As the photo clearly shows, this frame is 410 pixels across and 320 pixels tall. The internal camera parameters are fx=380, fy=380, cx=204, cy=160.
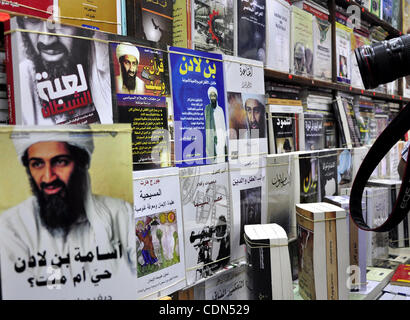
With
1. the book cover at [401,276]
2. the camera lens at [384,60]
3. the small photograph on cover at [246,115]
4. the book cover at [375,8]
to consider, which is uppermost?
the book cover at [375,8]

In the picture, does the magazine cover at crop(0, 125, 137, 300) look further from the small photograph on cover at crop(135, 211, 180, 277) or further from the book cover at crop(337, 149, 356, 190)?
the book cover at crop(337, 149, 356, 190)

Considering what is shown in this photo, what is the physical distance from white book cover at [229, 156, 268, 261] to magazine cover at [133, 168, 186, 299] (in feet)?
0.79

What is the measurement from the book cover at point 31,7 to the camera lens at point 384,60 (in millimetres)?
700

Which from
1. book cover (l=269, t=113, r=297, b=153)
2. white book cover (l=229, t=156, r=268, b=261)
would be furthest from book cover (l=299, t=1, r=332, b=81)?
white book cover (l=229, t=156, r=268, b=261)

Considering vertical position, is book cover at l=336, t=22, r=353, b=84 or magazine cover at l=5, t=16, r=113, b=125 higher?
book cover at l=336, t=22, r=353, b=84

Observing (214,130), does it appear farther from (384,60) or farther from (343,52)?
(343,52)

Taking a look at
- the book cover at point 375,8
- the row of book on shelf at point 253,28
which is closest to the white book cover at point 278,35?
the row of book on shelf at point 253,28

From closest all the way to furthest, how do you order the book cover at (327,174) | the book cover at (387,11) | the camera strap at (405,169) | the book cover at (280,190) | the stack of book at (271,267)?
the camera strap at (405,169), the stack of book at (271,267), the book cover at (280,190), the book cover at (327,174), the book cover at (387,11)

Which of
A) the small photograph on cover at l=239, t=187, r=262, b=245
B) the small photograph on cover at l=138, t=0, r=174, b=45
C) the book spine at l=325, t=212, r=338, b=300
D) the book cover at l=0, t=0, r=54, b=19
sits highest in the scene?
the small photograph on cover at l=138, t=0, r=174, b=45

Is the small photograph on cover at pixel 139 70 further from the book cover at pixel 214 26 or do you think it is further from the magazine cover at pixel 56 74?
the book cover at pixel 214 26

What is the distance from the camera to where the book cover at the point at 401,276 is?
5.08ft

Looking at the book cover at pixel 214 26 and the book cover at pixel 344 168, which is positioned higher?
the book cover at pixel 214 26

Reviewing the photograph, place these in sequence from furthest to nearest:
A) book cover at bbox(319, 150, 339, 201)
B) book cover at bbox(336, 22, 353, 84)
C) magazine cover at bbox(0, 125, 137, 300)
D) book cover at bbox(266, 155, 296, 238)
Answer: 1. book cover at bbox(336, 22, 353, 84)
2. book cover at bbox(319, 150, 339, 201)
3. book cover at bbox(266, 155, 296, 238)
4. magazine cover at bbox(0, 125, 137, 300)

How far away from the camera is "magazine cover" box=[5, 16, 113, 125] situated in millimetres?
737
